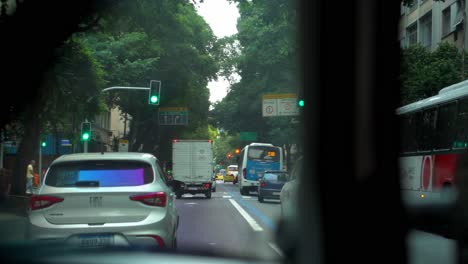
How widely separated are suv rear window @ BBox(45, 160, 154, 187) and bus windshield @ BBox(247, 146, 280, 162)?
32.9m

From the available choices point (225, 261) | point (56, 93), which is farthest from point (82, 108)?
point (225, 261)

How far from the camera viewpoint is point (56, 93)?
661 inches

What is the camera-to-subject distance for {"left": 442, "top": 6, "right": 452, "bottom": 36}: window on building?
1359 inches

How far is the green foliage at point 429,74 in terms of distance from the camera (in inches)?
1001

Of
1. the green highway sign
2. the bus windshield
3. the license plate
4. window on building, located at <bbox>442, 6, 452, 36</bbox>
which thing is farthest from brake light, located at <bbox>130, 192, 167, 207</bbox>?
the green highway sign

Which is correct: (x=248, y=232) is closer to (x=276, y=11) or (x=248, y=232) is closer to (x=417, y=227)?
(x=417, y=227)

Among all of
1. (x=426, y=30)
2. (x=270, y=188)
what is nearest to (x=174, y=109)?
(x=270, y=188)

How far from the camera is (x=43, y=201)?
26.5 feet

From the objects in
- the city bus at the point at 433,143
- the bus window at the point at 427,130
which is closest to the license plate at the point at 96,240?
the city bus at the point at 433,143

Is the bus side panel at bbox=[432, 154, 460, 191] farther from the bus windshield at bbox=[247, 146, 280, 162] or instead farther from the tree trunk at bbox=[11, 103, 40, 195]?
the bus windshield at bbox=[247, 146, 280, 162]

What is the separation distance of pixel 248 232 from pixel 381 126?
703cm

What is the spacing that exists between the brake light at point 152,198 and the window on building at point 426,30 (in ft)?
107

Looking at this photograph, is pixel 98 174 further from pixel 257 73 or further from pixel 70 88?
pixel 257 73

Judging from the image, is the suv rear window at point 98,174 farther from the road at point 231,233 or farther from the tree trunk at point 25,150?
the tree trunk at point 25,150
